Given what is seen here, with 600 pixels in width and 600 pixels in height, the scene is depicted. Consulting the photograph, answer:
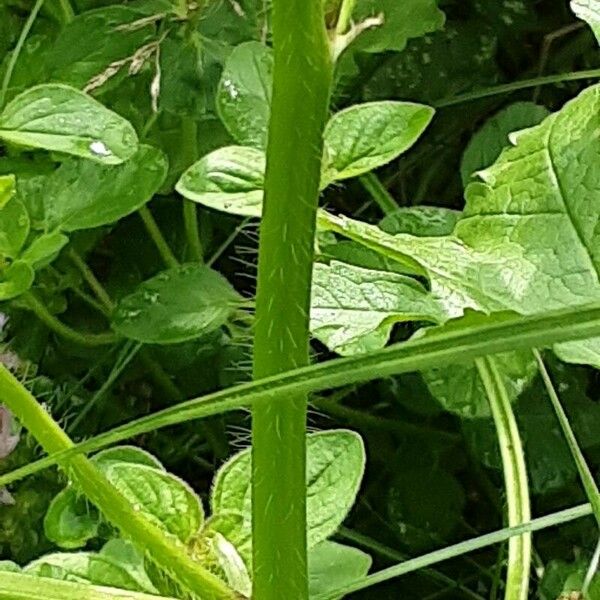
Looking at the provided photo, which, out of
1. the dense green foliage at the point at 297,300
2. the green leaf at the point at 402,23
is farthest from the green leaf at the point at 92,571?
the green leaf at the point at 402,23

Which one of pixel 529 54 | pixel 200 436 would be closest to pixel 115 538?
pixel 200 436

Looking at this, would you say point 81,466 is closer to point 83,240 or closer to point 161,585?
point 161,585

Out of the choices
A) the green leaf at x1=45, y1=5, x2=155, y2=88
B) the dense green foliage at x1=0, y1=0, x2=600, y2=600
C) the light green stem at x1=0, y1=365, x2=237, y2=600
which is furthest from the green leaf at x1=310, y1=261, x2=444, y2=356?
the green leaf at x1=45, y1=5, x2=155, y2=88

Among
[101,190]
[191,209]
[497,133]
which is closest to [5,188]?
[101,190]

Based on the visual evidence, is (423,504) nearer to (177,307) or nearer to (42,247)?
(177,307)

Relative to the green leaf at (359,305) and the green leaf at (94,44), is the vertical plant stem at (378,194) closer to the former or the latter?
the green leaf at (94,44)
